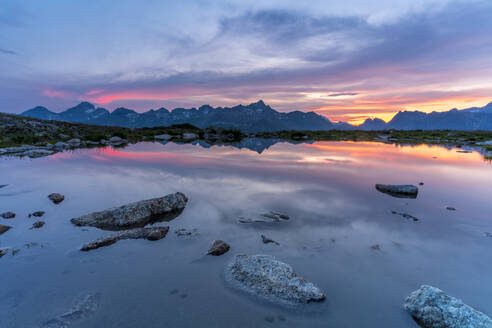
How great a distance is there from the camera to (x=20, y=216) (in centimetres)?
1281

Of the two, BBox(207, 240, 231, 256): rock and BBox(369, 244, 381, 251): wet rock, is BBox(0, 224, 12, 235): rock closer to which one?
BBox(207, 240, 231, 256): rock

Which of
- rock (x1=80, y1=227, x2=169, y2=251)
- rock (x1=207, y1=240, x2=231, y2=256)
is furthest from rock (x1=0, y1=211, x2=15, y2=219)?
rock (x1=207, y1=240, x2=231, y2=256)

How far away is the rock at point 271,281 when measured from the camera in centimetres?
705

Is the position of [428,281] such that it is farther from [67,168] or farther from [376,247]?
[67,168]

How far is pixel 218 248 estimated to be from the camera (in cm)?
957

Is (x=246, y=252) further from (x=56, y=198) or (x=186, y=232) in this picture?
(x=56, y=198)

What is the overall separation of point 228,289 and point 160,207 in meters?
7.95

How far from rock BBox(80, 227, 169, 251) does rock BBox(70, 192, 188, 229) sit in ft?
4.03

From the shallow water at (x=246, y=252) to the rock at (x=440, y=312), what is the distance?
15.8 inches

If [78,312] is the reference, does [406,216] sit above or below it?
above

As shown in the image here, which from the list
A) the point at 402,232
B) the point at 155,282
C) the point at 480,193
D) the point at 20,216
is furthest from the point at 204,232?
the point at 480,193

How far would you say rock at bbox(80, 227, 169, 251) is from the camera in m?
9.71

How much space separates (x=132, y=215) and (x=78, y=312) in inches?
247

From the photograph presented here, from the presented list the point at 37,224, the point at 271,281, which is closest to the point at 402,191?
the point at 271,281
